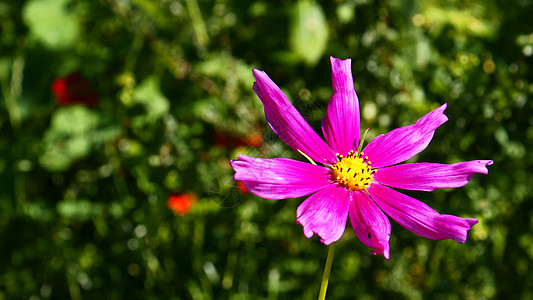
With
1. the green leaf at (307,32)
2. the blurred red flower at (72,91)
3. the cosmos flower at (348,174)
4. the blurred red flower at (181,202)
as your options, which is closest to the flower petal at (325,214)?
the cosmos flower at (348,174)

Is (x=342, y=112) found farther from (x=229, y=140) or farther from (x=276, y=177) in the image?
(x=229, y=140)

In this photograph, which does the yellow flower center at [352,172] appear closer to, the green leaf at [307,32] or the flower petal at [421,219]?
the flower petal at [421,219]

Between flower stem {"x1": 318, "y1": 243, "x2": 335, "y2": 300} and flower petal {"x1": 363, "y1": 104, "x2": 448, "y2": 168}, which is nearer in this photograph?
flower stem {"x1": 318, "y1": 243, "x2": 335, "y2": 300}

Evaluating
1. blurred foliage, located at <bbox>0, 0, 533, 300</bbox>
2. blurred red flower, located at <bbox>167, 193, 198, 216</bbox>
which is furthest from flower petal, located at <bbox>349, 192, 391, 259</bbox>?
blurred red flower, located at <bbox>167, 193, 198, 216</bbox>

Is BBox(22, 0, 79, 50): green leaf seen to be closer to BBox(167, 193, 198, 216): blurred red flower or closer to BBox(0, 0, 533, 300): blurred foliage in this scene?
BBox(0, 0, 533, 300): blurred foliage

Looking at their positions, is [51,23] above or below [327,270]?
below

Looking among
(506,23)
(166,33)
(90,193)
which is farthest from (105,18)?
(506,23)

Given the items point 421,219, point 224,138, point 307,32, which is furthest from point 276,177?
point 224,138
